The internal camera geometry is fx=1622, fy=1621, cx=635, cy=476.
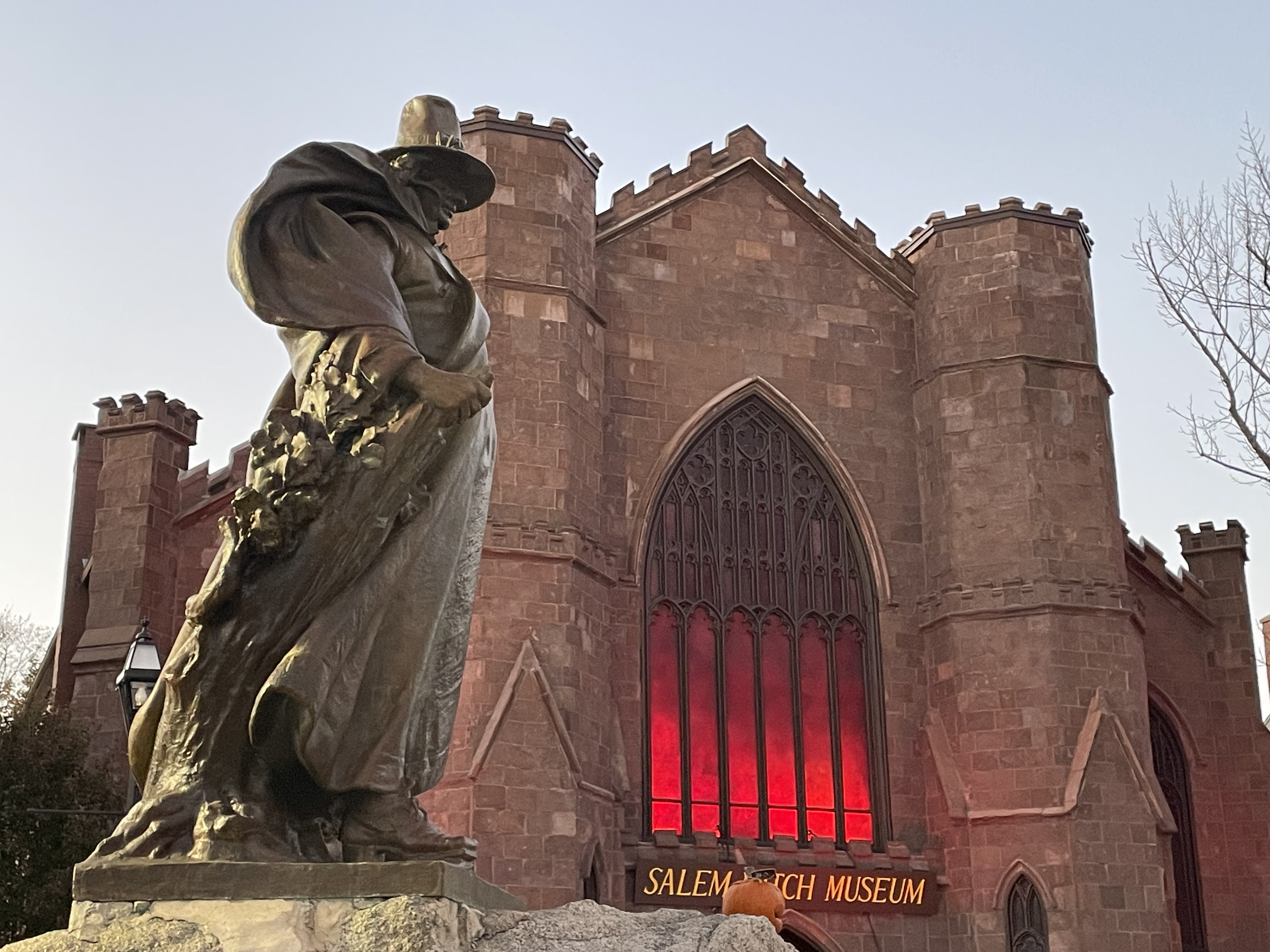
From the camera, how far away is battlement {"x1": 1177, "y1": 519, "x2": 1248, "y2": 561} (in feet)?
76.4

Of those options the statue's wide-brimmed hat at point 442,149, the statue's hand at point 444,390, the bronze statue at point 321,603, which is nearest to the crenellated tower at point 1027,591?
the statue's wide-brimmed hat at point 442,149

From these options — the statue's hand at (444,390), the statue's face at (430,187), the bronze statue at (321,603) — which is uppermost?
the statue's face at (430,187)

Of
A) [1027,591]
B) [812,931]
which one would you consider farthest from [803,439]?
[812,931]

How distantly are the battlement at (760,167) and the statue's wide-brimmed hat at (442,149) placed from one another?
56.2ft

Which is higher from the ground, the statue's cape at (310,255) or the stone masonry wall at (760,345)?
the stone masonry wall at (760,345)

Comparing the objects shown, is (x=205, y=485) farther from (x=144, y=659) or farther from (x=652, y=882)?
(x=144, y=659)

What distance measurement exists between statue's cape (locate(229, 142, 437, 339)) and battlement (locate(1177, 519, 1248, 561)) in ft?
71.4

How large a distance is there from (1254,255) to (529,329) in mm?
7780

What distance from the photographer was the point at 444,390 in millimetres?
3248

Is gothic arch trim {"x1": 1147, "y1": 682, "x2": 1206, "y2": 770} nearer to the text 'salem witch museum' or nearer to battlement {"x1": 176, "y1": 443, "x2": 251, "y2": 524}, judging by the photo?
the text 'salem witch museum'

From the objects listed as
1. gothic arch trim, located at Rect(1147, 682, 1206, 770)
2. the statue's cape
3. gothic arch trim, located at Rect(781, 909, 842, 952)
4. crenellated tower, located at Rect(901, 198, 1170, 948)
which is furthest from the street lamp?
gothic arch trim, located at Rect(1147, 682, 1206, 770)

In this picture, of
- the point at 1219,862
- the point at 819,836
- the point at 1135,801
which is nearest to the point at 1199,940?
the point at 1219,862

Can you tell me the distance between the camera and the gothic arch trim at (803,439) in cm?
1977

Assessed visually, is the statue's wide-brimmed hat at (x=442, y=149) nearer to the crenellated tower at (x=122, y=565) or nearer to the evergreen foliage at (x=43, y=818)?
the evergreen foliage at (x=43, y=818)
